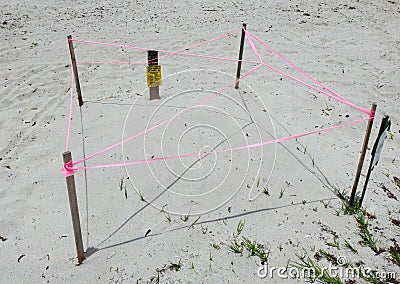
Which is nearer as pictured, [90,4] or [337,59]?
[337,59]

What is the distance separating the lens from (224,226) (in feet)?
8.54

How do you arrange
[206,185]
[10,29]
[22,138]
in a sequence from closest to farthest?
[206,185], [22,138], [10,29]

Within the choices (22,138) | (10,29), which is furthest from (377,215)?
(10,29)

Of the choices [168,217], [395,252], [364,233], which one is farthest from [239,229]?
[395,252]

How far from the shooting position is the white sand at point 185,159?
2.40 m

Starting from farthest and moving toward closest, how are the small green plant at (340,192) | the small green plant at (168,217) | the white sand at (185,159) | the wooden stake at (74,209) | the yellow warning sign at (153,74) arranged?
1. the yellow warning sign at (153,74)
2. the small green plant at (340,192)
3. the small green plant at (168,217)
4. the white sand at (185,159)
5. the wooden stake at (74,209)

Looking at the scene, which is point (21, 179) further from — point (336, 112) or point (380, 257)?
point (336, 112)

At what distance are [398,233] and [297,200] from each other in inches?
27.9

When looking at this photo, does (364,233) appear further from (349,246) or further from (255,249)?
(255,249)

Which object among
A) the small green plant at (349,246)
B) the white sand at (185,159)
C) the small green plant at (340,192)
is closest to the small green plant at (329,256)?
the white sand at (185,159)

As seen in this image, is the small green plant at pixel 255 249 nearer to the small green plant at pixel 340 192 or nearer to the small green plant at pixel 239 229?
the small green plant at pixel 239 229

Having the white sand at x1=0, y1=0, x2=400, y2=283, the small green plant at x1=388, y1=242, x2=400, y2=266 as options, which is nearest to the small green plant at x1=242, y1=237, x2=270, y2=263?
the white sand at x1=0, y1=0, x2=400, y2=283

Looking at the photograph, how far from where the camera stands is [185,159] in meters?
3.24

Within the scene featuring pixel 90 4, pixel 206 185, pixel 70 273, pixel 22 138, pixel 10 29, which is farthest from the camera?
pixel 90 4
